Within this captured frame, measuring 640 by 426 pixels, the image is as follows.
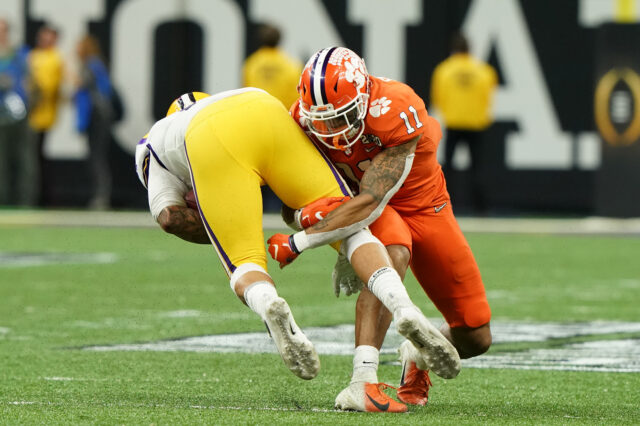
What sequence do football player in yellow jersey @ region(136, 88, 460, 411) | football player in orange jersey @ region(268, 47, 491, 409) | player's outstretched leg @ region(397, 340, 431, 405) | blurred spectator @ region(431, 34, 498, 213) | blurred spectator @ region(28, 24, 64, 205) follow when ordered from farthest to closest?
blurred spectator @ region(28, 24, 64, 205), blurred spectator @ region(431, 34, 498, 213), player's outstretched leg @ region(397, 340, 431, 405), football player in orange jersey @ region(268, 47, 491, 409), football player in yellow jersey @ region(136, 88, 460, 411)

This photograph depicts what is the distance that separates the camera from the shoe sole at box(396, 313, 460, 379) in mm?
4348

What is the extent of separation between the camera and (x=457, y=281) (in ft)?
16.9

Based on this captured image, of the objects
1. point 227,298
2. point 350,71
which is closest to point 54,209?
point 227,298

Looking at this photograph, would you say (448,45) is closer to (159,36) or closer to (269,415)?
(159,36)

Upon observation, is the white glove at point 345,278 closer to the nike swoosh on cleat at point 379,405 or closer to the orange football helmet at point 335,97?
the orange football helmet at point 335,97

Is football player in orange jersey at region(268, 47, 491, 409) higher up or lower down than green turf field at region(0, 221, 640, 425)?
higher up

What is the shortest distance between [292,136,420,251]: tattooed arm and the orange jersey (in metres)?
0.08

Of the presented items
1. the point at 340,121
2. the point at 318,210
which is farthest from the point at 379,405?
the point at 340,121

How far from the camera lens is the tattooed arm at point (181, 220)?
5.05m

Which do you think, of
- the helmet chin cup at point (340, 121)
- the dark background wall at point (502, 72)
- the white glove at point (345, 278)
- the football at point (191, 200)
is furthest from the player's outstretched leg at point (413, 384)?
the dark background wall at point (502, 72)

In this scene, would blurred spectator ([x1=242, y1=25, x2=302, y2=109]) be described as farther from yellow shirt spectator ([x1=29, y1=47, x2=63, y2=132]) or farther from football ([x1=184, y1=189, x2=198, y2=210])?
football ([x1=184, y1=189, x2=198, y2=210])

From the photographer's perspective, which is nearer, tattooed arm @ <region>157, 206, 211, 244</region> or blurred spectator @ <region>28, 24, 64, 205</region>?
tattooed arm @ <region>157, 206, 211, 244</region>

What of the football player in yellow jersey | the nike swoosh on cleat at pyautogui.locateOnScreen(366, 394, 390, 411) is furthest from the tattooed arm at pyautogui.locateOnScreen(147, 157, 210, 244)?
the nike swoosh on cleat at pyautogui.locateOnScreen(366, 394, 390, 411)

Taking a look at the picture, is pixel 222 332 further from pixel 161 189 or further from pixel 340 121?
pixel 340 121
